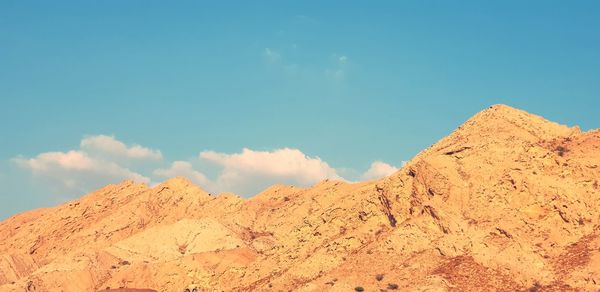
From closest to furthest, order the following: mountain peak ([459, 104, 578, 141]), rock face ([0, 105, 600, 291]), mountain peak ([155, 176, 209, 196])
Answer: rock face ([0, 105, 600, 291]) → mountain peak ([459, 104, 578, 141]) → mountain peak ([155, 176, 209, 196])

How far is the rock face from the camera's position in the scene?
149 feet

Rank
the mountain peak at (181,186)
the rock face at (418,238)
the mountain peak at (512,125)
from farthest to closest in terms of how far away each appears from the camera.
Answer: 1. the mountain peak at (181,186)
2. the mountain peak at (512,125)
3. the rock face at (418,238)

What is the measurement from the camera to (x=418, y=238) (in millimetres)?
48312

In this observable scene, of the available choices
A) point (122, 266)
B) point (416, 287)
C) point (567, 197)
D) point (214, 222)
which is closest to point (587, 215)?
point (567, 197)

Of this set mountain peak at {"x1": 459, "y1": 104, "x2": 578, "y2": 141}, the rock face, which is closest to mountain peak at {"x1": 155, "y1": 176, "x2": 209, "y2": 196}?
the rock face

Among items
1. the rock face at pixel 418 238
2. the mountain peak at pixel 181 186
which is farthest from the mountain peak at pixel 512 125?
the mountain peak at pixel 181 186

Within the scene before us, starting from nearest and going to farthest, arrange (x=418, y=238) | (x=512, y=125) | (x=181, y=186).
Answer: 1. (x=418, y=238)
2. (x=512, y=125)
3. (x=181, y=186)

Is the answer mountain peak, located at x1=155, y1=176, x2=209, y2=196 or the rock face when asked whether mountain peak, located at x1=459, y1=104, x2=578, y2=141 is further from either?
mountain peak, located at x1=155, y1=176, x2=209, y2=196

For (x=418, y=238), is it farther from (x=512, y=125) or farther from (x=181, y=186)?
(x=181, y=186)

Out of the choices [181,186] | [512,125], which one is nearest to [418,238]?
[512,125]

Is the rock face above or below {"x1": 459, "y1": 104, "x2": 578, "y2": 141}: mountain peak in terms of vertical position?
below

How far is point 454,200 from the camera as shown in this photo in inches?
1981

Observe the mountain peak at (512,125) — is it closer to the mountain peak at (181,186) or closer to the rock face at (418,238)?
the rock face at (418,238)

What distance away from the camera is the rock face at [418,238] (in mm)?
45375
